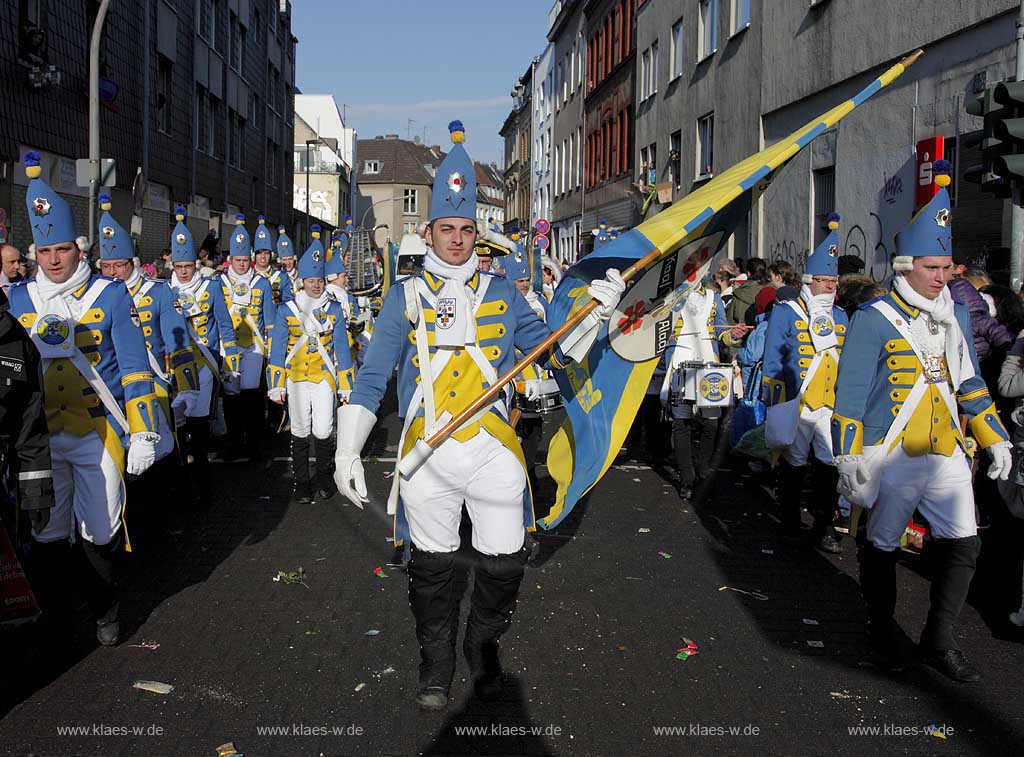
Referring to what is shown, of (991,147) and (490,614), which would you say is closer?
(490,614)

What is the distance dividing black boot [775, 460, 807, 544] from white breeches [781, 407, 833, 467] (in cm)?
8

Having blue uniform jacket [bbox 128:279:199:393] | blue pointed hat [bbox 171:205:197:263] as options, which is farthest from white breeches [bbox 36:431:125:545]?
blue pointed hat [bbox 171:205:197:263]

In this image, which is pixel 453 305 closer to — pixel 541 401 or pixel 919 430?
pixel 919 430

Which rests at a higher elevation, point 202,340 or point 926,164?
point 926,164

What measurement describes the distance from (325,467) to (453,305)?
5228 millimetres

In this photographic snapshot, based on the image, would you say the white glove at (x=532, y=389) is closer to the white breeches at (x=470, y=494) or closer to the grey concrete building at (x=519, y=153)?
the white breeches at (x=470, y=494)

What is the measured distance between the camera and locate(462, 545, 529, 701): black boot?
4.75 m

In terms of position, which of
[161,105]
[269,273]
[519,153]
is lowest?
[269,273]

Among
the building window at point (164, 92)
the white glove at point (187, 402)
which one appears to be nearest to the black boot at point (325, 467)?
the white glove at point (187, 402)

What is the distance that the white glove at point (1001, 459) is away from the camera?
5133 mm

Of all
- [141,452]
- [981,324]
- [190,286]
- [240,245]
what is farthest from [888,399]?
[240,245]

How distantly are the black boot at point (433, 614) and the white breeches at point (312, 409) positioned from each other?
15.5ft

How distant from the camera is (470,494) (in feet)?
15.5

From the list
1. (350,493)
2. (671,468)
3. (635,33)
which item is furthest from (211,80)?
(350,493)
